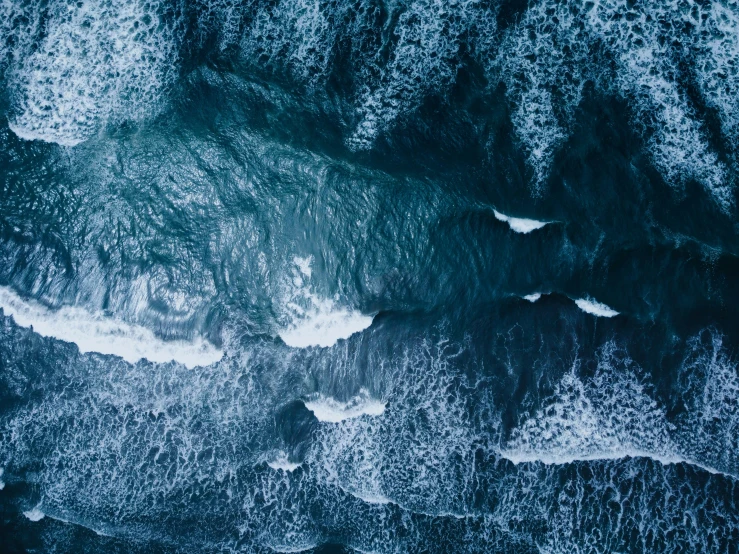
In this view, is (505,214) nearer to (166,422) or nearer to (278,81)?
(278,81)

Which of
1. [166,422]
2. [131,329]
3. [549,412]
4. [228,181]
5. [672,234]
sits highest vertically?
[672,234]

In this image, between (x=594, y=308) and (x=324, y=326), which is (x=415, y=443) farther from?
(x=594, y=308)

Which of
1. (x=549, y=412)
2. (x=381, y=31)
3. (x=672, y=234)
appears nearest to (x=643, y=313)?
(x=672, y=234)

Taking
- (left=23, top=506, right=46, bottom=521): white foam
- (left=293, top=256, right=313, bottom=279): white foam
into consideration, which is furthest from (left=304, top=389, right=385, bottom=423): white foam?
(left=23, top=506, right=46, bottom=521): white foam

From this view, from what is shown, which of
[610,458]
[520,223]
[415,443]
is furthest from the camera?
[520,223]

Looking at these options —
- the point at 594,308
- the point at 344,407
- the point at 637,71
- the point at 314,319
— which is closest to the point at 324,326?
the point at 314,319

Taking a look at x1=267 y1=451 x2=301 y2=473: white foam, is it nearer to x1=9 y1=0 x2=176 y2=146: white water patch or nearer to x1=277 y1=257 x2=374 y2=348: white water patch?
x1=277 y1=257 x2=374 y2=348: white water patch
